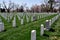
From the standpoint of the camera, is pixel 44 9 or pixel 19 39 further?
pixel 44 9

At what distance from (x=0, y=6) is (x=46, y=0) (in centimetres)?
2664

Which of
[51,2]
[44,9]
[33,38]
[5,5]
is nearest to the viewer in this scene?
[33,38]

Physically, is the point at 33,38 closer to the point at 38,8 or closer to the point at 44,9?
the point at 44,9

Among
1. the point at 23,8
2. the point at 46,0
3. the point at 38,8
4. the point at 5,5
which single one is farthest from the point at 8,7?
the point at 38,8

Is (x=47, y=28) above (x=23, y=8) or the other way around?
above

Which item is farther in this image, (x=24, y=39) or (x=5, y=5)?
(x=5, y=5)

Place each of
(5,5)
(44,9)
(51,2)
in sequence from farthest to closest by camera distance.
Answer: (44,9), (51,2), (5,5)

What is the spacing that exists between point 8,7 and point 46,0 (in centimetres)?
2365

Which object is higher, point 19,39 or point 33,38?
point 33,38

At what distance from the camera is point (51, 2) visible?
269ft

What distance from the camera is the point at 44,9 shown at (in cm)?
8744

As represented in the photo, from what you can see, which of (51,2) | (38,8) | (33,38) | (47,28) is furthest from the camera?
(38,8)

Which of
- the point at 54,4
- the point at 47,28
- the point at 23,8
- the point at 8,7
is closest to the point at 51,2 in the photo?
the point at 54,4

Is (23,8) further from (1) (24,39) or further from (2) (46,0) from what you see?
(1) (24,39)
